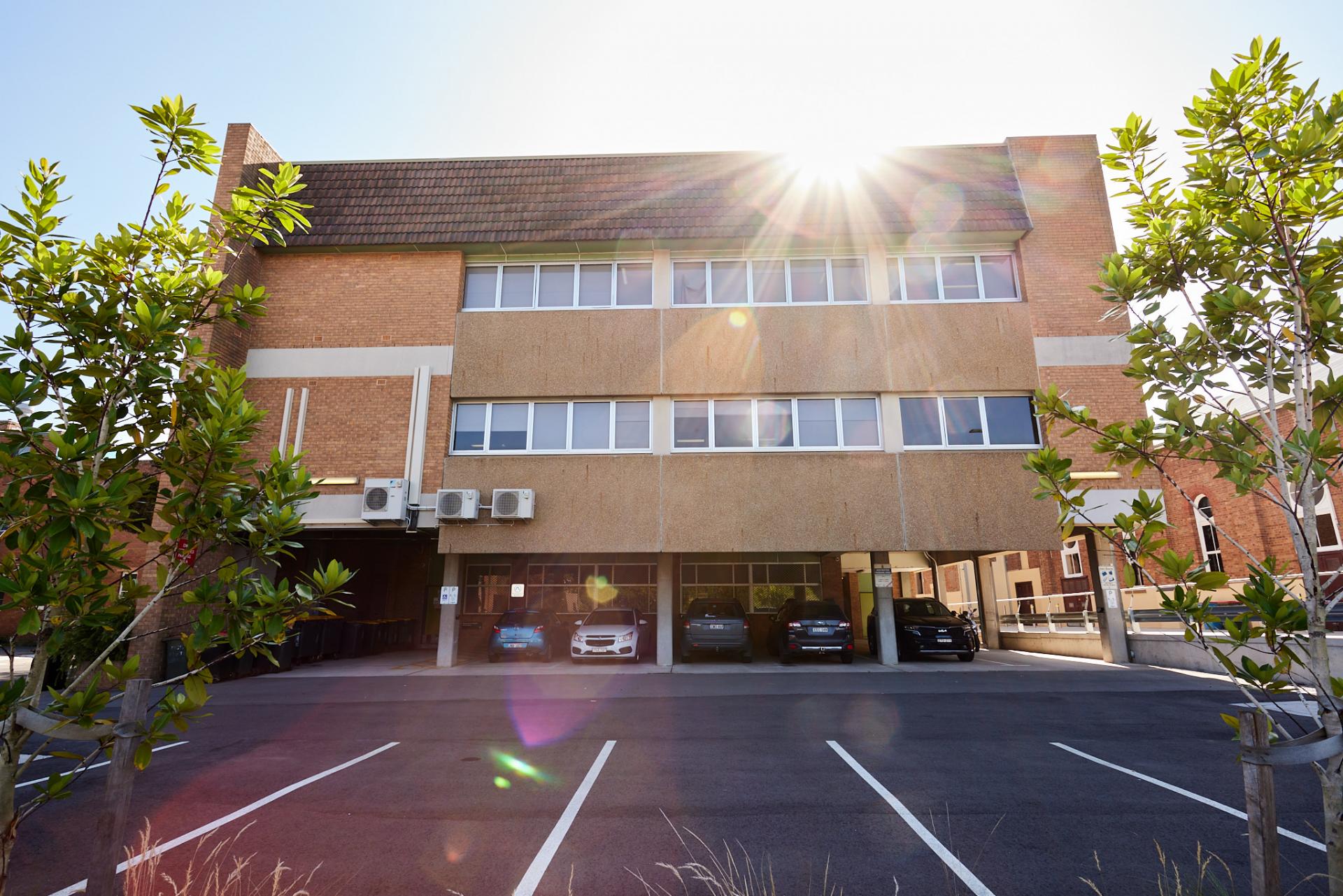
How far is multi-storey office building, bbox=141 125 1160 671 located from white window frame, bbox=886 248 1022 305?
2.7 inches

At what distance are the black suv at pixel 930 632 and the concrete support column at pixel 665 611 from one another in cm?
515

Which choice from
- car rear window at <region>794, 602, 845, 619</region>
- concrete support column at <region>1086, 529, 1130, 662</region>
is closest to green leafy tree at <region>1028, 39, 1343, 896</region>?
car rear window at <region>794, 602, 845, 619</region>

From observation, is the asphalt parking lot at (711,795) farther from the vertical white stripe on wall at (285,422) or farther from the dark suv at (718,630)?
the vertical white stripe on wall at (285,422)

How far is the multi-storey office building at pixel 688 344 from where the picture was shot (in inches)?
589

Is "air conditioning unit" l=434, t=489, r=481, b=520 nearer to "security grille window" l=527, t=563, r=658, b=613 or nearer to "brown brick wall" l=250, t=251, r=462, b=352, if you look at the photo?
"brown brick wall" l=250, t=251, r=462, b=352

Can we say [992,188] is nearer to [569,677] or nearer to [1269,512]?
[569,677]

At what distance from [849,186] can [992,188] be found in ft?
11.5

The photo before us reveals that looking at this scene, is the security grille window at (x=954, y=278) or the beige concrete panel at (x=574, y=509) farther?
the security grille window at (x=954, y=278)

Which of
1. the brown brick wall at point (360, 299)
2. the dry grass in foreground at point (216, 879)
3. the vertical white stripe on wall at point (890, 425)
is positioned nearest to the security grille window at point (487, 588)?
the brown brick wall at point (360, 299)

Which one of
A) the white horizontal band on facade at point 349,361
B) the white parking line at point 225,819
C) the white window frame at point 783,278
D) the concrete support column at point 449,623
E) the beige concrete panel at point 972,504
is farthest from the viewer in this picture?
the white window frame at point 783,278

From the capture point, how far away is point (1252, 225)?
2.95m

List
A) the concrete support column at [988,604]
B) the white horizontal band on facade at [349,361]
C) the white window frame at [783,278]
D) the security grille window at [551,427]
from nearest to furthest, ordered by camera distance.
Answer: the security grille window at [551,427] < the white horizontal band on facade at [349,361] < the white window frame at [783,278] < the concrete support column at [988,604]

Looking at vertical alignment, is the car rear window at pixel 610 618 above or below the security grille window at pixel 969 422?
below

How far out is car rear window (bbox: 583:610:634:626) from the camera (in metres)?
17.2
